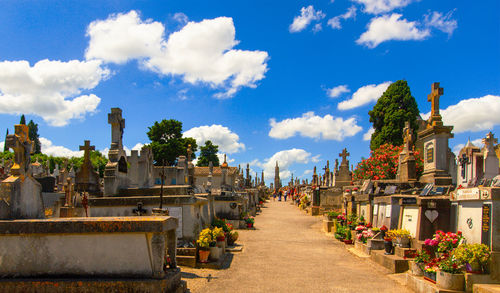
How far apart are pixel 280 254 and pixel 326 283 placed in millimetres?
3709

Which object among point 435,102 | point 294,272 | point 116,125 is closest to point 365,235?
point 294,272

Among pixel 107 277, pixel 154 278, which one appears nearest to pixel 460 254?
pixel 154 278

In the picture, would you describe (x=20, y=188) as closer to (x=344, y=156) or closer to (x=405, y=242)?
(x=405, y=242)

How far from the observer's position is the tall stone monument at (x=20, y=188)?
18.9 ft

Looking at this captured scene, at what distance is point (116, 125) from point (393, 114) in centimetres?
3334

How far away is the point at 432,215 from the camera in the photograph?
29.3ft

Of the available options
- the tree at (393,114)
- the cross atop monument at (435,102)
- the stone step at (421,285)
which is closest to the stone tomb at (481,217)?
the stone step at (421,285)

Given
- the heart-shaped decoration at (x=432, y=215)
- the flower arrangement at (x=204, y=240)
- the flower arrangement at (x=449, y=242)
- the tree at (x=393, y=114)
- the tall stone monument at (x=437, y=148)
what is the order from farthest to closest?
1. the tree at (x=393, y=114)
2. the tall stone monument at (x=437, y=148)
3. the flower arrangement at (x=204, y=240)
4. the heart-shaped decoration at (x=432, y=215)
5. the flower arrangement at (x=449, y=242)

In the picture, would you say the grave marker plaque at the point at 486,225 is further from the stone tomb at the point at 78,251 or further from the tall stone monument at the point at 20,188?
the tall stone monument at the point at 20,188

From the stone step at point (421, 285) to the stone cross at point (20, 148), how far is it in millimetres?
7480

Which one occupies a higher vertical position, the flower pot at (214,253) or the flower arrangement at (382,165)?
the flower arrangement at (382,165)

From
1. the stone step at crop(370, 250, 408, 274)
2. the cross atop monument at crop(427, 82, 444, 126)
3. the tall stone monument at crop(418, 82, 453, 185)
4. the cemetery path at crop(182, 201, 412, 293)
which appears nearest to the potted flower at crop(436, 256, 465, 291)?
the cemetery path at crop(182, 201, 412, 293)

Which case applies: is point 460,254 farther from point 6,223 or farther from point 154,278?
point 6,223

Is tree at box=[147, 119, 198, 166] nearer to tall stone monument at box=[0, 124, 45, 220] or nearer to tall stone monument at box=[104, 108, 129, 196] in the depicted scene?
tall stone monument at box=[104, 108, 129, 196]
